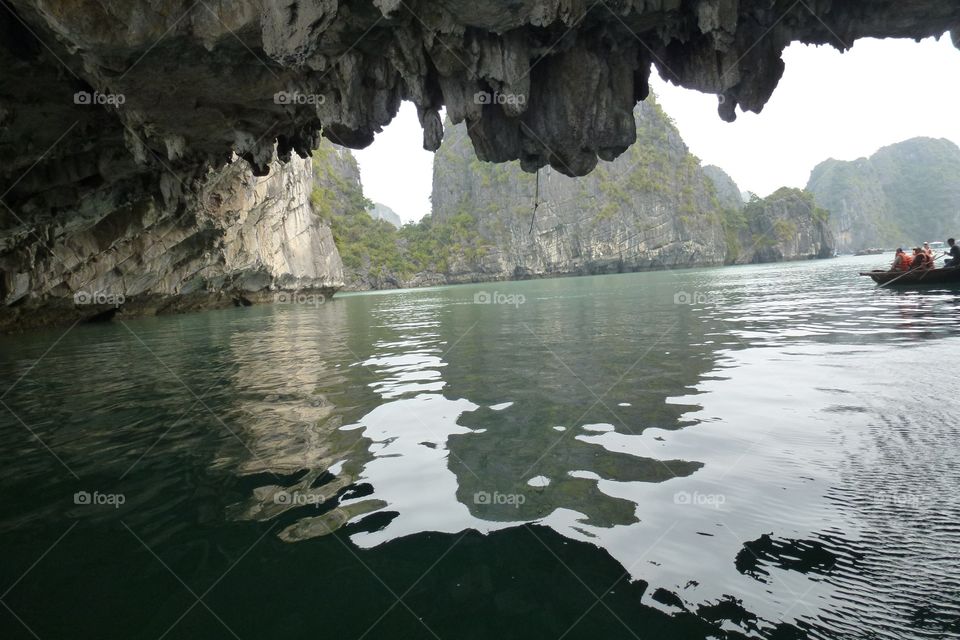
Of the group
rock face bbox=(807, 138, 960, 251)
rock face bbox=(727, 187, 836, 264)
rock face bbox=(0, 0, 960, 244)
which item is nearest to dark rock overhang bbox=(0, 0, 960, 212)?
rock face bbox=(0, 0, 960, 244)

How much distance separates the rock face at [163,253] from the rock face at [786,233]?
111 meters

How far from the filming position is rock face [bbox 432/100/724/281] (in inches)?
4665

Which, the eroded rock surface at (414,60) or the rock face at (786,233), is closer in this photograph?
the eroded rock surface at (414,60)

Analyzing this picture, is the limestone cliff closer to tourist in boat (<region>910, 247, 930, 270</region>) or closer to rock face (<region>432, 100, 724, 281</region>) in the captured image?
tourist in boat (<region>910, 247, 930, 270</region>)

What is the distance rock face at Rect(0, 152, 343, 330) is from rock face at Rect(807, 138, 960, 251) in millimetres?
191397

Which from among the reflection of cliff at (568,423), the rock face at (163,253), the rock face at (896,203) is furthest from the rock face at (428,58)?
the rock face at (896,203)

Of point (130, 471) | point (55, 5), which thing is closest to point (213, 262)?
point (55, 5)

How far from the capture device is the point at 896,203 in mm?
181625

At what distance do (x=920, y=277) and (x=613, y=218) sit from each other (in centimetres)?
10185

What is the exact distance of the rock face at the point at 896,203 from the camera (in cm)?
16550

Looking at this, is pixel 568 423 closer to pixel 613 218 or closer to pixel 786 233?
pixel 613 218

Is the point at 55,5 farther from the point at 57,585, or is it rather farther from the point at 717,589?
the point at 717,589

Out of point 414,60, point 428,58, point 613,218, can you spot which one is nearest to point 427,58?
point 428,58

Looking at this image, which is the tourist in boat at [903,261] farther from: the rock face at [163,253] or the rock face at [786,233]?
the rock face at [786,233]
